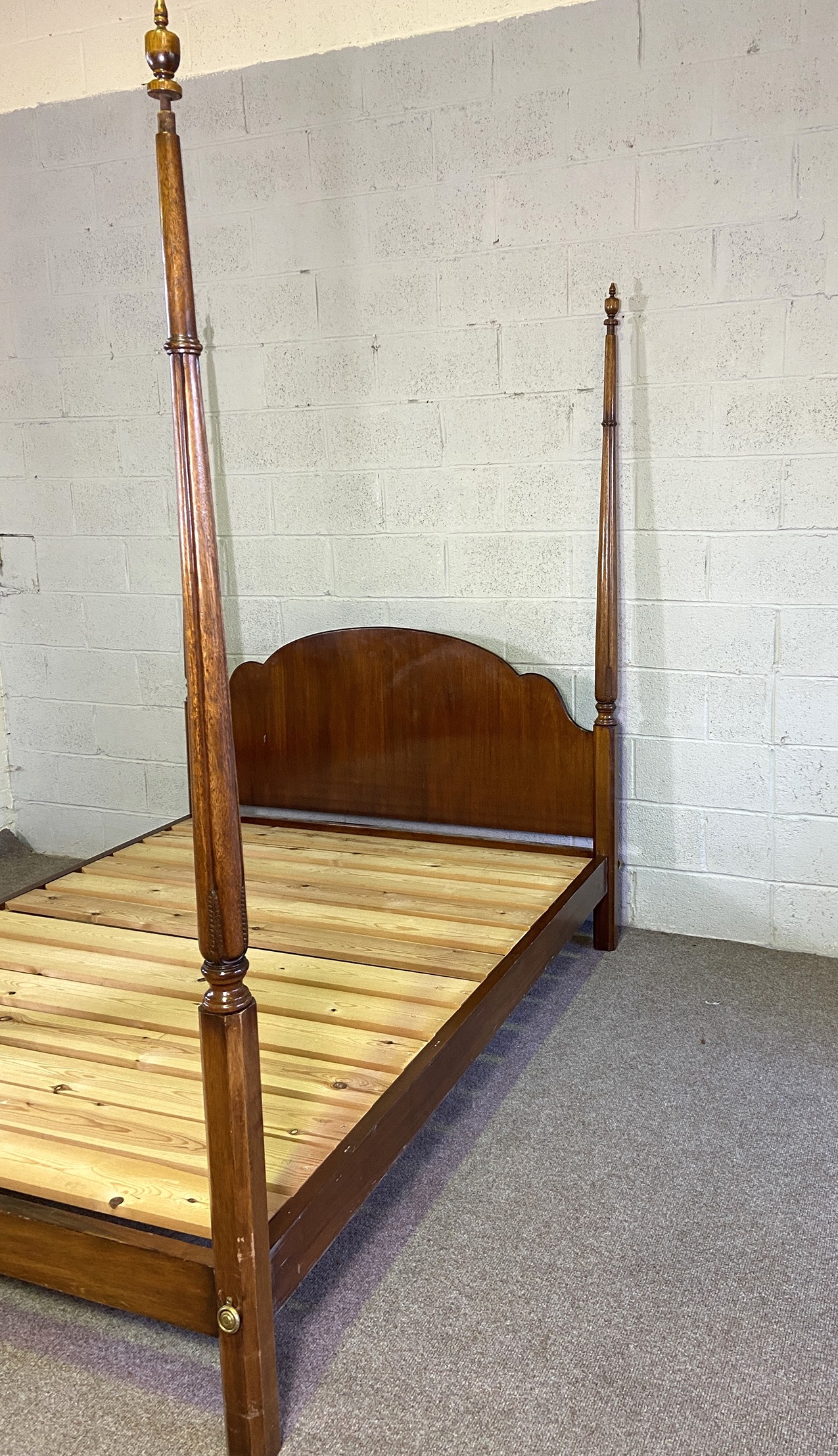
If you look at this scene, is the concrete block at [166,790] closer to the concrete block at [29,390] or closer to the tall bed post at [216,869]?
the concrete block at [29,390]

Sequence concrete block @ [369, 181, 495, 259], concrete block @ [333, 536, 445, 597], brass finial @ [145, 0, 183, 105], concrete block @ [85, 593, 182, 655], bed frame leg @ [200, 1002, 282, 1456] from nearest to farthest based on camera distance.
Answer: brass finial @ [145, 0, 183, 105]
bed frame leg @ [200, 1002, 282, 1456]
concrete block @ [369, 181, 495, 259]
concrete block @ [333, 536, 445, 597]
concrete block @ [85, 593, 182, 655]

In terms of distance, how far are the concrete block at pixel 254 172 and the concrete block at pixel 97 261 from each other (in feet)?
0.90

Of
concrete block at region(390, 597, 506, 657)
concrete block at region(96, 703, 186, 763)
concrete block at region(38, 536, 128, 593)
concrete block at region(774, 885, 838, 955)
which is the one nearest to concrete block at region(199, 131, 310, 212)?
concrete block at region(38, 536, 128, 593)

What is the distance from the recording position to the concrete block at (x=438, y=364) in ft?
9.28

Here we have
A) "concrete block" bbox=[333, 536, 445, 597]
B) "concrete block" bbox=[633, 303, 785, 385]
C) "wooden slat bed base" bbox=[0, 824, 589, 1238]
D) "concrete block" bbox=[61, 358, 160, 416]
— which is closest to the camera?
"wooden slat bed base" bbox=[0, 824, 589, 1238]

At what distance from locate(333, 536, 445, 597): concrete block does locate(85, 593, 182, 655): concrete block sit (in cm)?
55

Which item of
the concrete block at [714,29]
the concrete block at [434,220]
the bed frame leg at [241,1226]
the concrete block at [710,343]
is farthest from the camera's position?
the concrete block at [434,220]

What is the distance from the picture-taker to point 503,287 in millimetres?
2779

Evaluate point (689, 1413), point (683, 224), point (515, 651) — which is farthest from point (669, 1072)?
point (683, 224)

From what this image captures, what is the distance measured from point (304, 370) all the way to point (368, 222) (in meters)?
0.40

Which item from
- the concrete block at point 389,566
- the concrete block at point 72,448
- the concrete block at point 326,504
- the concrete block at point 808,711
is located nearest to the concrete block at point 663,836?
the concrete block at point 808,711

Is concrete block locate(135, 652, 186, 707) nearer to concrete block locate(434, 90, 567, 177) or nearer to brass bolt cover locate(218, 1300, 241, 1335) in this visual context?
concrete block locate(434, 90, 567, 177)

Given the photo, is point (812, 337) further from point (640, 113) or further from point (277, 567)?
point (277, 567)

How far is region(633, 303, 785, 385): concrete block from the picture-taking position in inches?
101
